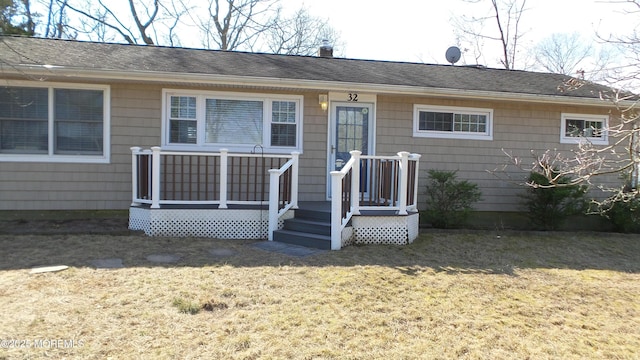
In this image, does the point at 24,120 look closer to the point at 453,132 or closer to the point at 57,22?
the point at 453,132

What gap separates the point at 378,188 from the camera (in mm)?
6820

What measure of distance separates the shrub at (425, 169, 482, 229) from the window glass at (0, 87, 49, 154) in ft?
22.7

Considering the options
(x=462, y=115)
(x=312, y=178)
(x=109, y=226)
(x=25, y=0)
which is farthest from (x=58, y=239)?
(x=25, y=0)

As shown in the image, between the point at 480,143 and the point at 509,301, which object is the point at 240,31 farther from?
the point at 509,301

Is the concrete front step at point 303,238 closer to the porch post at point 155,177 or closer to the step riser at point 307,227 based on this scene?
the step riser at point 307,227

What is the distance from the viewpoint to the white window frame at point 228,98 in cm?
782

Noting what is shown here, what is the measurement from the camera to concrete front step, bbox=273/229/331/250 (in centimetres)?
629

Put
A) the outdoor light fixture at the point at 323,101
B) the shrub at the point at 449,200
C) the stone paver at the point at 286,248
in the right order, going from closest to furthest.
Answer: the stone paver at the point at 286,248 < the shrub at the point at 449,200 < the outdoor light fixture at the point at 323,101

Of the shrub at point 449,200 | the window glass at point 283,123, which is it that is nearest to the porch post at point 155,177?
the window glass at point 283,123

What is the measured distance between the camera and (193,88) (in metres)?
7.81

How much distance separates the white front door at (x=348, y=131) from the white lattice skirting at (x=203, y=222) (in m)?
1.81

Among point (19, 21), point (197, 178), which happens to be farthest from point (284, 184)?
point (19, 21)

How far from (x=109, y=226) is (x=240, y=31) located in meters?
17.7

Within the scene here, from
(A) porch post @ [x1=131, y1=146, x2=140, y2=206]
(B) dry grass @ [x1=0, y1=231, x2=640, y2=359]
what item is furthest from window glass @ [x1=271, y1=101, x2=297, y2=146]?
(B) dry grass @ [x1=0, y1=231, x2=640, y2=359]
